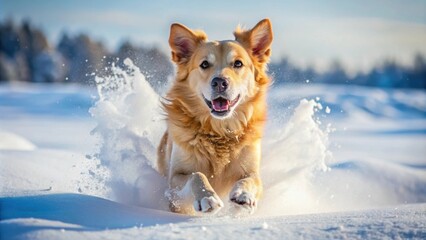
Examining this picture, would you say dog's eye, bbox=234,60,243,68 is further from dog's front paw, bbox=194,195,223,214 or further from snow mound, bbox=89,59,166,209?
dog's front paw, bbox=194,195,223,214

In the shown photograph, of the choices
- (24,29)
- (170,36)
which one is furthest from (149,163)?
(24,29)

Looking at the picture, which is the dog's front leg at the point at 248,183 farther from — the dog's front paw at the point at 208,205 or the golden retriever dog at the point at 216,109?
the dog's front paw at the point at 208,205

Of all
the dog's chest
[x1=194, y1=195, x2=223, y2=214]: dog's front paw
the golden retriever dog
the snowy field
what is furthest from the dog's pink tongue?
[x1=194, y1=195, x2=223, y2=214]: dog's front paw

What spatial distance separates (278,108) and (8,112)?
14592 mm

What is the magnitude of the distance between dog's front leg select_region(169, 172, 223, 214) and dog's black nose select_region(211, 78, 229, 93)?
713 mm

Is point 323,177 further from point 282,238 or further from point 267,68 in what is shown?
point 282,238

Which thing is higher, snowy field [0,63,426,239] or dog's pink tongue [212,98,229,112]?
dog's pink tongue [212,98,229,112]

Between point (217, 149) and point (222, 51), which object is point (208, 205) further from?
point (222, 51)

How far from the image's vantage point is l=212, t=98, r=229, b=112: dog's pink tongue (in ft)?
13.1

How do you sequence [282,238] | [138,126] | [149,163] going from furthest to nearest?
[138,126] < [149,163] < [282,238]

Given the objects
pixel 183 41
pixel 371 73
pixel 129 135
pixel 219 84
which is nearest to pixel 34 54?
pixel 371 73

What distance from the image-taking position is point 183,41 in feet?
14.7

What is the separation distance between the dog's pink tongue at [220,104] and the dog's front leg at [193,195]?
1.90 feet

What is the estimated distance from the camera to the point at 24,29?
31828 mm
